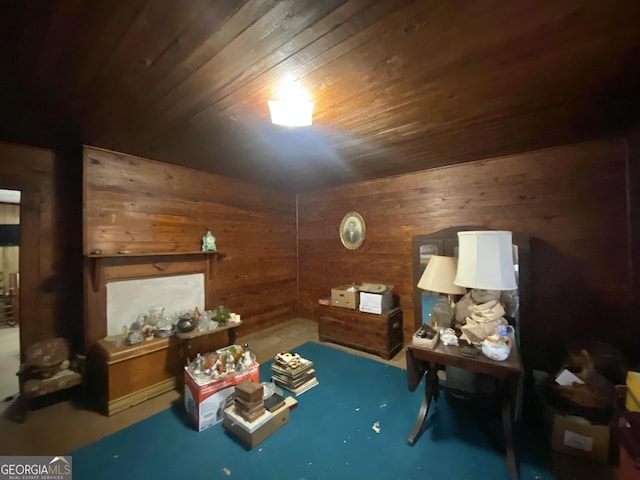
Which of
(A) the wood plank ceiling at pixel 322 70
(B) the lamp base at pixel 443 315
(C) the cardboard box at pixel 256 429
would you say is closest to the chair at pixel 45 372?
(C) the cardboard box at pixel 256 429

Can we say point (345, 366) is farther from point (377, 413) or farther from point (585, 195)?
point (585, 195)

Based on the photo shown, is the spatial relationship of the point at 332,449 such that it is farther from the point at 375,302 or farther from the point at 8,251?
the point at 8,251

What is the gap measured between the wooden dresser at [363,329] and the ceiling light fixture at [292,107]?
2.35 meters

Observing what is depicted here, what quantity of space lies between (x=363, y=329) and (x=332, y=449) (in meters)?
1.56

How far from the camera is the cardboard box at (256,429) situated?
174cm

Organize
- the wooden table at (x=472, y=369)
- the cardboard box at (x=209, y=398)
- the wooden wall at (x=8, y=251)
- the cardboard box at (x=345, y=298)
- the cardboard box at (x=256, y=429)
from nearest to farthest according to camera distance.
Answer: the wooden table at (x=472, y=369) → the cardboard box at (x=256, y=429) → the cardboard box at (x=209, y=398) → the cardboard box at (x=345, y=298) → the wooden wall at (x=8, y=251)

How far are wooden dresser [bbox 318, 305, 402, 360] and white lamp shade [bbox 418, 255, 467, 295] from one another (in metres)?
1.17

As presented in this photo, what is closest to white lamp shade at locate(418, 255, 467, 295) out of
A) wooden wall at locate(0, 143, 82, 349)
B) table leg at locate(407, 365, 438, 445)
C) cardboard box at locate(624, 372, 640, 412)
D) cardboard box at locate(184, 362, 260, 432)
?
table leg at locate(407, 365, 438, 445)

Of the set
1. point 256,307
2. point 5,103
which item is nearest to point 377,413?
point 256,307

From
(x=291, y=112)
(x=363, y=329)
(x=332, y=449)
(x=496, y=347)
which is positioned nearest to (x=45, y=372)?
(x=332, y=449)

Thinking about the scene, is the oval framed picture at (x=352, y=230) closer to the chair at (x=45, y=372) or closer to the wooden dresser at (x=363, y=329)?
the wooden dresser at (x=363, y=329)

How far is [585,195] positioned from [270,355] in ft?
12.1

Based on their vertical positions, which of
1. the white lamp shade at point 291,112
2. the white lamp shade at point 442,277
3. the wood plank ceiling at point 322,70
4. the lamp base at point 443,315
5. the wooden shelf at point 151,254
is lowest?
the lamp base at point 443,315

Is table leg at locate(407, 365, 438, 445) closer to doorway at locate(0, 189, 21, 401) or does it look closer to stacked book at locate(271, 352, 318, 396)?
stacked book at locate(271, 352, 318, 396)
